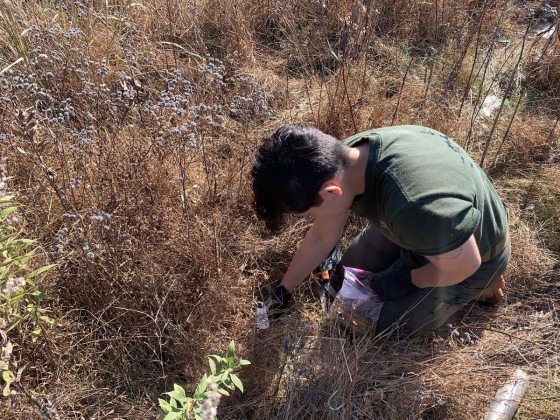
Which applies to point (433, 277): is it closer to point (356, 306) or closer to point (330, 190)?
point (356, 306)

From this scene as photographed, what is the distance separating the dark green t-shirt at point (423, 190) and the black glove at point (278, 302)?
0.55m

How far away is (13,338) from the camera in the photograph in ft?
6.10

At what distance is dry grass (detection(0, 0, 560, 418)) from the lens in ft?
6.28

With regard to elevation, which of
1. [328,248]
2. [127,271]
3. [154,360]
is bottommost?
[154,360]

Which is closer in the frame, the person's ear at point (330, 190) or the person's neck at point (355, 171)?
the person's ear at point (330, 190)

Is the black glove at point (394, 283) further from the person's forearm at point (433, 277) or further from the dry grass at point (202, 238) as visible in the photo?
the dry grass at point (202, 238)

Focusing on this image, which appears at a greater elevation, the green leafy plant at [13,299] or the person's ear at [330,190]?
the person's ear at [330,190]

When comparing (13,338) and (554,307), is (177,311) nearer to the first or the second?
(13,338)

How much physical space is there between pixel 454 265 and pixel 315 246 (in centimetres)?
53

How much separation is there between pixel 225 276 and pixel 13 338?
79cm

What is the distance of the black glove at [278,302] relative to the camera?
2.19m

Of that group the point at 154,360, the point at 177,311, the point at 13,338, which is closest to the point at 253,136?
the point at 177,311

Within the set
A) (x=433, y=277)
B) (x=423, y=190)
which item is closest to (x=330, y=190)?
(x=423, y=190)

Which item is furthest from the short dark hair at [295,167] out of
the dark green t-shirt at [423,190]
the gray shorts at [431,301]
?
the gray shorts at [431,301]
